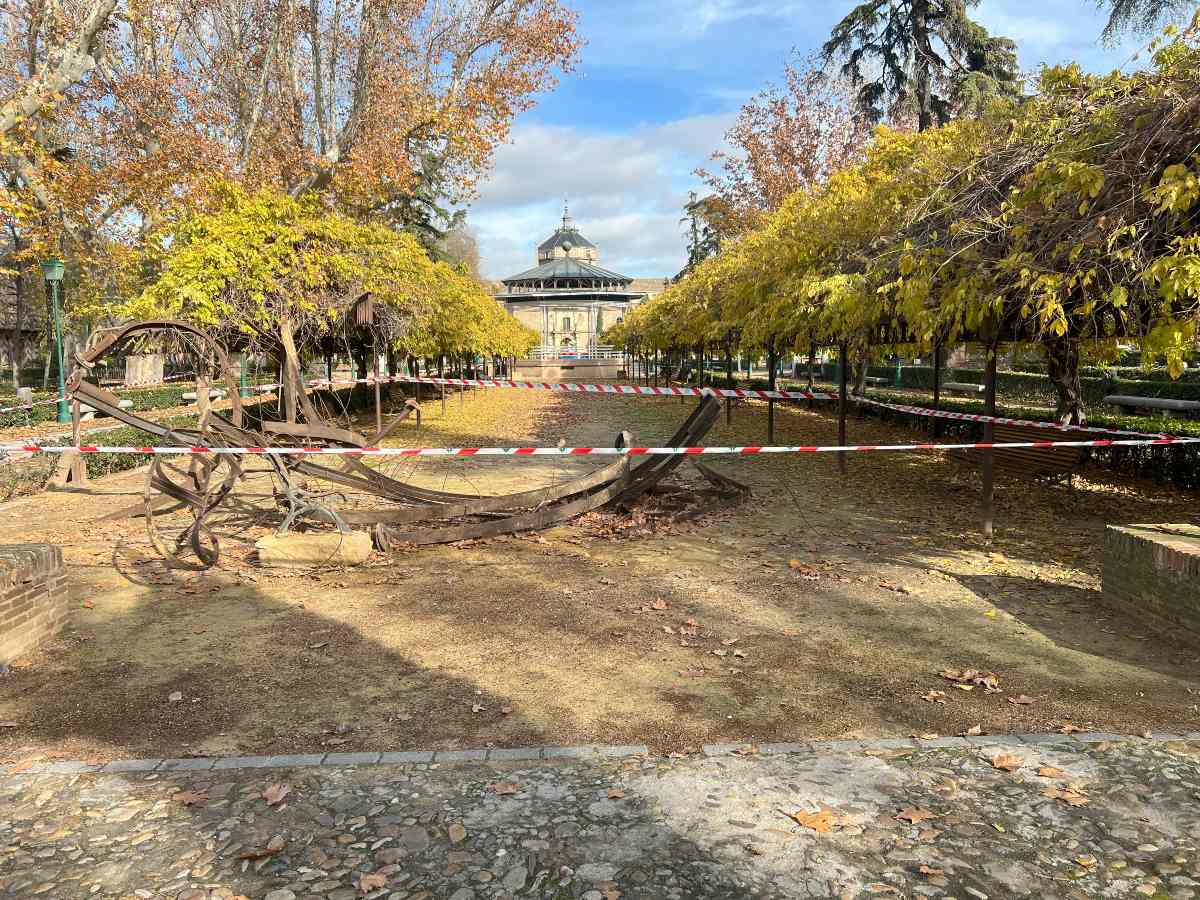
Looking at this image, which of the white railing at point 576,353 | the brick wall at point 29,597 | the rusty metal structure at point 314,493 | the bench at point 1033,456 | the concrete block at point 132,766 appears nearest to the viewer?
the concrete block at point 132,766

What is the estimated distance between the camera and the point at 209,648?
200 inches

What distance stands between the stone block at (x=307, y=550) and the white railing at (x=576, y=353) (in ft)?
253

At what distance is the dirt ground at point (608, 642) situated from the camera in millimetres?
3998

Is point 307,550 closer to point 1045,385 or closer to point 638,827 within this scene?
point 638,827

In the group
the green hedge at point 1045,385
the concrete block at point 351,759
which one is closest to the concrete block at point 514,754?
the concrete block at point 351,759

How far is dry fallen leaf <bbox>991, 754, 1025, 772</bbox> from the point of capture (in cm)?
348

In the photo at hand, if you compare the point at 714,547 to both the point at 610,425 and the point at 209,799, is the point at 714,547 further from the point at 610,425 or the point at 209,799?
the point at 610,425

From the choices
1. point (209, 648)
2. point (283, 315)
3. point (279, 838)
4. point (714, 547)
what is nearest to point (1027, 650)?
point (714, 547)

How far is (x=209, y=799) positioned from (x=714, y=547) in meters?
5.16

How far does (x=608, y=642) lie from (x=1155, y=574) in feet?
11.6

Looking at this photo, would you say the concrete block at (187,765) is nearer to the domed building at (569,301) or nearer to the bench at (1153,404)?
the bench at (1153,404)

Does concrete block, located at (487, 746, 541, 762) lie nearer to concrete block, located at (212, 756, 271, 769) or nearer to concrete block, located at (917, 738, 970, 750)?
concrete block, located at (212, 756, 271, 769)

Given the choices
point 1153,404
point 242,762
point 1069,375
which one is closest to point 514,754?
point 242,762

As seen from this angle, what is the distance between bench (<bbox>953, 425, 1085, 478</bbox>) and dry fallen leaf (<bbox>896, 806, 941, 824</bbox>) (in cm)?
681
